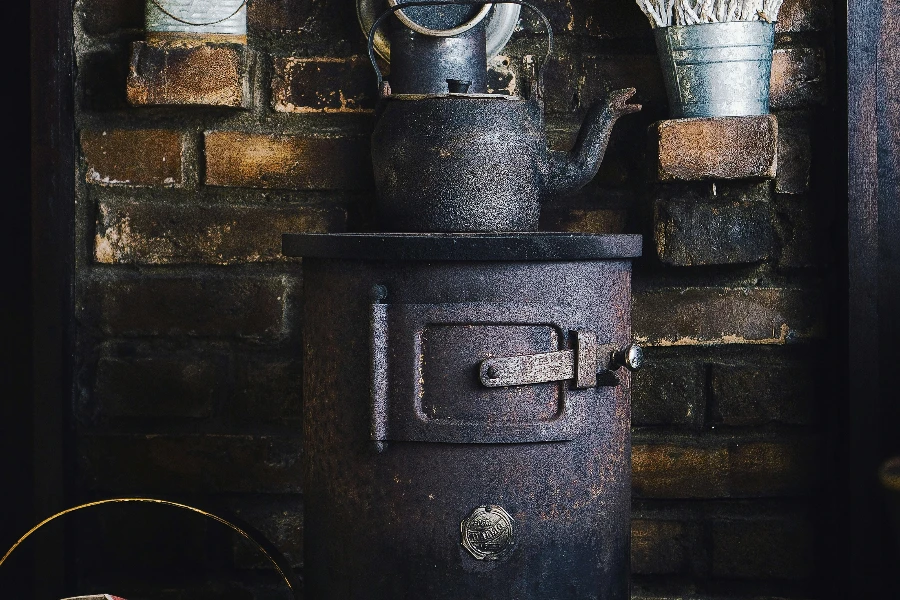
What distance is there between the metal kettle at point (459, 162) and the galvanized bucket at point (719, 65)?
0.27 metres

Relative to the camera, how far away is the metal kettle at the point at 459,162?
130cm

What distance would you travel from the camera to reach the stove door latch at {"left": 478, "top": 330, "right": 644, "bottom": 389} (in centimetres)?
116

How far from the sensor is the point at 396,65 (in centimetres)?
152

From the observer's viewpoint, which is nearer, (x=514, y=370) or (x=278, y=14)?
(x=514, y=370)

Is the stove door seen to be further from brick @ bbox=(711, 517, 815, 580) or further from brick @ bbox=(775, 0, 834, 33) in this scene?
brick @ bbox=(775, 0, 834, 33)

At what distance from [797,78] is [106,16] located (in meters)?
1.09

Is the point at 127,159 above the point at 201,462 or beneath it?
above

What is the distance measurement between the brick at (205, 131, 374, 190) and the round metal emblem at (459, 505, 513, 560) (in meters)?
0.63

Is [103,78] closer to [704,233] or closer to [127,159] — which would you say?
[127,159]

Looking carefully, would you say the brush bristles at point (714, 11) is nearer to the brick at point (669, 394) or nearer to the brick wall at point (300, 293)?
the brick wall at point (300, 293)

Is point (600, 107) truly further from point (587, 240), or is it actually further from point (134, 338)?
point (134, 338)

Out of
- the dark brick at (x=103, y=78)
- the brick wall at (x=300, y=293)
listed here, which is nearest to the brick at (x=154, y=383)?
the brick wall at (x=300, y=293)

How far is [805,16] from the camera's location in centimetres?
157

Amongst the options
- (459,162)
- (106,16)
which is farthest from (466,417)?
(106,16)
